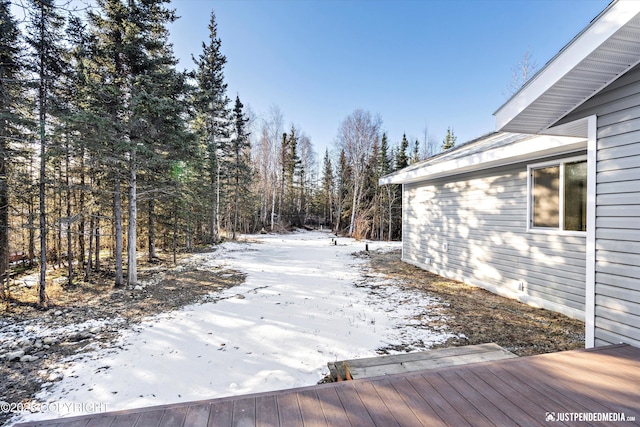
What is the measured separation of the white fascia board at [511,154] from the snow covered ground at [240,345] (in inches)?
120

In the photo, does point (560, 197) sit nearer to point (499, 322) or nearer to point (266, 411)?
point (499, 322)

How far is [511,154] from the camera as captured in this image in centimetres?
470

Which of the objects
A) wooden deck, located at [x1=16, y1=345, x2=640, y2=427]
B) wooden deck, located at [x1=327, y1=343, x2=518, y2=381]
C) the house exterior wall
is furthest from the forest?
the house exterior wall

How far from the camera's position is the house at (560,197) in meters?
2.11

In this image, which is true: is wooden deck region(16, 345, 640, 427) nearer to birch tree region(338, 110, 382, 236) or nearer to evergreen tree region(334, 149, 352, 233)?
birch tree region(338, 110, 382, 236)

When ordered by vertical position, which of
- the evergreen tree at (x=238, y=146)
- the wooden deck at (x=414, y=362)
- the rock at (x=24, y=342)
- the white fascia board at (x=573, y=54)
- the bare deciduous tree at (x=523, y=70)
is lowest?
the rock at (x=24, y=342)

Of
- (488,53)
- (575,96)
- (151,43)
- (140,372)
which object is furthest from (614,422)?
(488,53)

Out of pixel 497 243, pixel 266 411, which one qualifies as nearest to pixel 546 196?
pixel 497 243

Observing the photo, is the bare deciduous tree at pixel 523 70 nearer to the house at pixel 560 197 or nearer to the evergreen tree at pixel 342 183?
the house at pixel 560 197

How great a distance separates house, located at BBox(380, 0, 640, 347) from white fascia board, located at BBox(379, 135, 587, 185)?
0.02 m

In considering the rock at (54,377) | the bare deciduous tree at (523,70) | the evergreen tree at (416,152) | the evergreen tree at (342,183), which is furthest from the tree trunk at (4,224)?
the evergreen tree at (416,152)

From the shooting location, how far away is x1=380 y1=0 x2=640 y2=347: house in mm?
2113

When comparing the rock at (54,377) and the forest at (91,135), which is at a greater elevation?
the forest at (91,135)

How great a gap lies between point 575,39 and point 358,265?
7.45 metres
